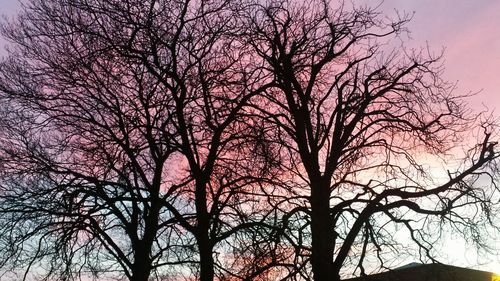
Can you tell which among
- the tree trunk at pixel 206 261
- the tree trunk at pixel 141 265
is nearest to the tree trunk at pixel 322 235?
the tree trunk at pixel 206 261

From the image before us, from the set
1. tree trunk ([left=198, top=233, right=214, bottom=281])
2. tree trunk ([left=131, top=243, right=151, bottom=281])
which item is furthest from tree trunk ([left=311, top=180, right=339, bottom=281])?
tree trunk ([left=131, top=243, right=151, bottom=281])

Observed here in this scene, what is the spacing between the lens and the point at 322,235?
43.4 ft

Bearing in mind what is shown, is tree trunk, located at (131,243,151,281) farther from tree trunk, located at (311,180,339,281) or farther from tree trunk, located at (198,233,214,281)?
tree trunk, located at (311,180,339,281)

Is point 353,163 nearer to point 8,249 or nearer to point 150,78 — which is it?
point 150,78

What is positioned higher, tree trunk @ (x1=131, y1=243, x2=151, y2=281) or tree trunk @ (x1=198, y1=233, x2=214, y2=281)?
tree trunk @ (x1=131, y1=243, x2=151, y2=281)

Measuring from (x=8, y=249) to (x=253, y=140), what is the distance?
6.36 meters

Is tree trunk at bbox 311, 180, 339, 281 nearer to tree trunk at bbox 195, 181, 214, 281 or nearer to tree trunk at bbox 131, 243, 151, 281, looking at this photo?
tree trunk at bbox 195, 181, 214, 281

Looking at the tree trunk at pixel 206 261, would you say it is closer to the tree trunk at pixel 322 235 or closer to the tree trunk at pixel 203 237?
the tree trunk at pixel 203 237

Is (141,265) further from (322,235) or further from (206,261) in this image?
(322,235)

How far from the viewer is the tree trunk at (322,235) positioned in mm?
12773

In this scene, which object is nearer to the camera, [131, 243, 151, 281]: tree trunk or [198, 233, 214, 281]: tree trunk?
[198, 233, 214, 281]: tree trunk

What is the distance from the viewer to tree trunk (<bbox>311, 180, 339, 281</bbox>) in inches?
503

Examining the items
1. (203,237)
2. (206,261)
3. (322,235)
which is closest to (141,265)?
(203,237)

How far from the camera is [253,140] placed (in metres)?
13.8
